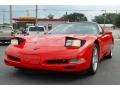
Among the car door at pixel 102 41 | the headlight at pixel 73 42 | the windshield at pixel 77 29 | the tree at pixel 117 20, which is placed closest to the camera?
the headlight at pixel 73 42

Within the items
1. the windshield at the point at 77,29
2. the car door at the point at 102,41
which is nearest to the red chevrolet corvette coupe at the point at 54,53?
the car door at the point at 102,41

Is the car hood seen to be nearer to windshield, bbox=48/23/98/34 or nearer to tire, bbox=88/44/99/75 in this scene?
tire, bbox=88/44/99/75

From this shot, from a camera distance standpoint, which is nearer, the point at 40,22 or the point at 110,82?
the point at 110,82

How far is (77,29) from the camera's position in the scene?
8.54 m

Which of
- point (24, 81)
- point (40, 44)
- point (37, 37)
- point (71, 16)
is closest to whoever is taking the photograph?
point (24, 81)

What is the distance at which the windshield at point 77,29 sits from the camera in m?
8.41

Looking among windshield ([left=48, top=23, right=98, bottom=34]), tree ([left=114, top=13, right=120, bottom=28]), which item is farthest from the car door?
tree ([left=114, top=13, right=120, bottom=28])

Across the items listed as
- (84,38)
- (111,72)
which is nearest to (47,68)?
(84,38)

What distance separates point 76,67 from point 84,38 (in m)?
0.92

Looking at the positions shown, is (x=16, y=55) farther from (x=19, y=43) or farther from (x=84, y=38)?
(x=84, y=38)

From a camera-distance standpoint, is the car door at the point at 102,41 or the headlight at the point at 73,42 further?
the car door at the point at 102,41

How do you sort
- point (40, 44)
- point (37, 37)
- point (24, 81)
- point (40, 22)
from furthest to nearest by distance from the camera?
point (40, 22)
point (37, 37)
point (40, 44)
point (24, 81)

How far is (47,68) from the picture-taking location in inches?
253

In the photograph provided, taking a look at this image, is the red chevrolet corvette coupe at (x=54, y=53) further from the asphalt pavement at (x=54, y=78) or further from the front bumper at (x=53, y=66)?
the asphalt pavement at (x=54, y=78)
